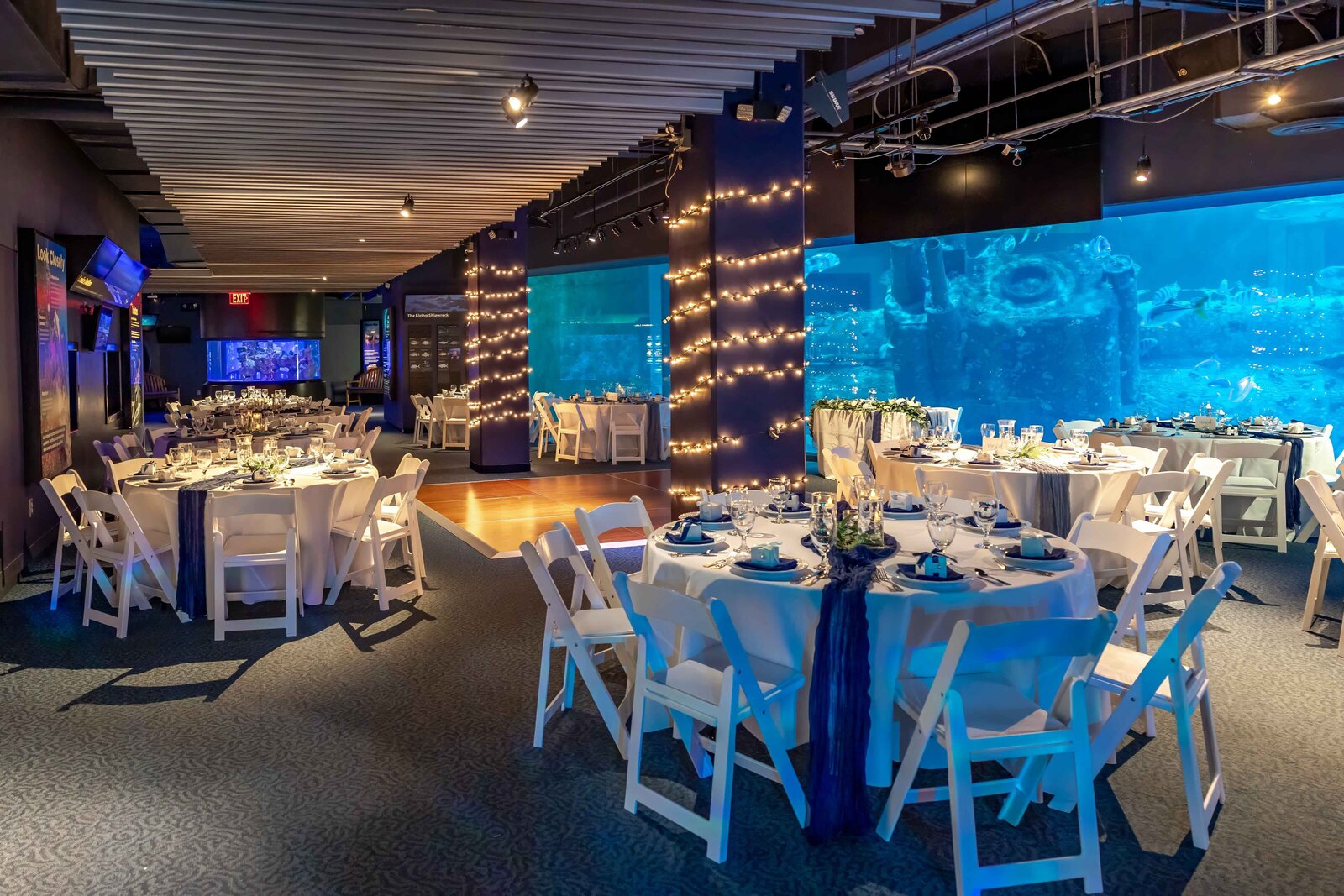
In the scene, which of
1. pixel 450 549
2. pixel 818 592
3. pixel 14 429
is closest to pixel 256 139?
pixel 14 429

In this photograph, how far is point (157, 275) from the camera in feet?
58.1

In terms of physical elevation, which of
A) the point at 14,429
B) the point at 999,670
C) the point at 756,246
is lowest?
the point at 999,670

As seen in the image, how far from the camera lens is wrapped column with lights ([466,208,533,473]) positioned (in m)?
11.4

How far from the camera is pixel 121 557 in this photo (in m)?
4.98

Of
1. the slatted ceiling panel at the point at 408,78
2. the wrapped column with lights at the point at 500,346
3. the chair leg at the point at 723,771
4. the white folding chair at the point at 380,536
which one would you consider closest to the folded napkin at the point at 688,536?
the chair leg at the point at 723,771

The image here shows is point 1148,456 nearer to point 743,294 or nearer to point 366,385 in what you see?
point 743,294

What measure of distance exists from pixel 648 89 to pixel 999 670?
3.91 meters

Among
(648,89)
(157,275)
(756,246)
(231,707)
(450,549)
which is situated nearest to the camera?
(231,707)

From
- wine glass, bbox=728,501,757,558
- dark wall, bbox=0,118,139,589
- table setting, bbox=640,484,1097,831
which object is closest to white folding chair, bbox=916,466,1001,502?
table setting, bbox=640,484,1097,831

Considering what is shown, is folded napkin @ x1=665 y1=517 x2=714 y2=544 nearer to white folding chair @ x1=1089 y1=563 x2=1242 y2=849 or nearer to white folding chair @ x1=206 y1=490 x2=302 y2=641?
white folding chair @ x1=1089 y1=563 x2=1242 y2=849

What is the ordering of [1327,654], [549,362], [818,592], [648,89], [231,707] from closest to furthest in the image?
[818,592] < [231,707] < [1327,654] < [648,89] < [549,362]

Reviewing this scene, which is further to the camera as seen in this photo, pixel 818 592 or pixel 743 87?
pixel 743 87

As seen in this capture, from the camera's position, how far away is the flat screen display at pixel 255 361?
26.8 meters

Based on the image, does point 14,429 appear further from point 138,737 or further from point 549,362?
point 549,362
